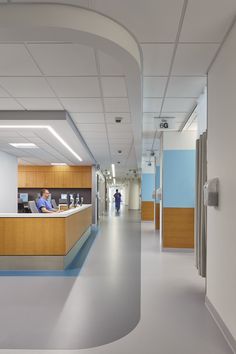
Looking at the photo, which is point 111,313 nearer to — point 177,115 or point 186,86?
point 186,86

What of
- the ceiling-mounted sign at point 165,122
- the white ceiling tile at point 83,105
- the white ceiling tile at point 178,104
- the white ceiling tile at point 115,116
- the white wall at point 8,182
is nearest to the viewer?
the white ceiling tile at point 83,105

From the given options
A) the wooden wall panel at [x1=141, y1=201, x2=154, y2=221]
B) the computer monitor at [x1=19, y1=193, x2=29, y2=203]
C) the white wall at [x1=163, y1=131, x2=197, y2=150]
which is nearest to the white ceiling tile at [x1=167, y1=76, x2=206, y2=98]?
the white wall at [x1=163, y1=131, x2=197, y2=150]

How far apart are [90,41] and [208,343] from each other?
125 inches

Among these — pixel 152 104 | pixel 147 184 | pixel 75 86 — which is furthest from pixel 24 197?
pixel 75 86

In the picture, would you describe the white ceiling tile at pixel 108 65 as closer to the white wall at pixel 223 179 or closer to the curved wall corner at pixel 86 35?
the curved wall corner at pixel 86 35

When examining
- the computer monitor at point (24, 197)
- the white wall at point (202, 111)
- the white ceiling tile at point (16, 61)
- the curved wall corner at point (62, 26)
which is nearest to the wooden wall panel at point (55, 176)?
the computer monitor at point (24, 197)

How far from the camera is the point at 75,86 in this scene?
15.3 feet

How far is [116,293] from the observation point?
4.77 meters

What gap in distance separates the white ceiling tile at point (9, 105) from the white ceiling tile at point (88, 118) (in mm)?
1058

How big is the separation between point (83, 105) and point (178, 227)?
14.1 feet

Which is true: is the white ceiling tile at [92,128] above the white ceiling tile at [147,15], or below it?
below

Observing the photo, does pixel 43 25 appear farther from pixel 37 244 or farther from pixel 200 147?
pixel 37 244

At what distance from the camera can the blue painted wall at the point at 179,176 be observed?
8258mm

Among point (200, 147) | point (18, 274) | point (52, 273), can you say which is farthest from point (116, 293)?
point (200, 147)
